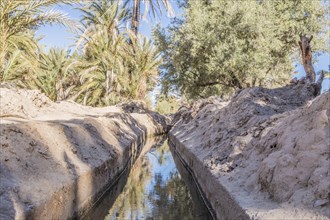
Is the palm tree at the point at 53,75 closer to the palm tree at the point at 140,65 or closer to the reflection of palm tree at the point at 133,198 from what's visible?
the palm tree at the point at 140,65

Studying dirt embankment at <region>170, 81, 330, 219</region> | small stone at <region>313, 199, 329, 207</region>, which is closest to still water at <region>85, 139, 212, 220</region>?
dirt embankment at <region>170, 81, 330, 219</region>

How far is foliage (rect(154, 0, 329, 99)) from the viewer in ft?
50.0

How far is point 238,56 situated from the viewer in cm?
1511

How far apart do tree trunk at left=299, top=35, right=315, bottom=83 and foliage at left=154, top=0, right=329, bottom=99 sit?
5.55 metres

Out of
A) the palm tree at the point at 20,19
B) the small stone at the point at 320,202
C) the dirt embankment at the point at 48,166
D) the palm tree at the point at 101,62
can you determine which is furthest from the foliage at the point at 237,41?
the small stone at the point at 320,202

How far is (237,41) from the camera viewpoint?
1517 centimetres

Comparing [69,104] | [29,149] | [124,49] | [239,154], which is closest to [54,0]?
[69,104]

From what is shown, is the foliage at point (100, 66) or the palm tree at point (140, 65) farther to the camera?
the palm tree at point (140, 65)

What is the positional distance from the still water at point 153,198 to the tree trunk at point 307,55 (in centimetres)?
417

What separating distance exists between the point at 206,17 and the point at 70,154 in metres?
11.9

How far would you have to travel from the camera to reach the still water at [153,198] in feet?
17.3

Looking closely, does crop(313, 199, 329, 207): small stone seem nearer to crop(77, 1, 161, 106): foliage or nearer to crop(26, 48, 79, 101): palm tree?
crop(26, 48, 79, 101): palm tree

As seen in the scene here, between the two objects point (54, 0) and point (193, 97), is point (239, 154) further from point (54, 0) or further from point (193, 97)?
point (193, 97)

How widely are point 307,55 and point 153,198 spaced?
221 inches
